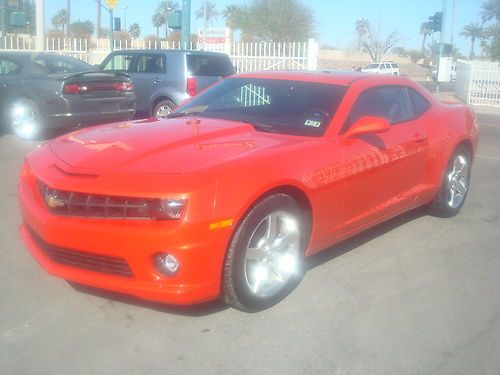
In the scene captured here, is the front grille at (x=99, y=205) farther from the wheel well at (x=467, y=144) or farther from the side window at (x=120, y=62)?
the side window at (x=120, y=62)

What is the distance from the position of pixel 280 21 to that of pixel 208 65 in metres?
32.6

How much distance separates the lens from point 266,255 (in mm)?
3564

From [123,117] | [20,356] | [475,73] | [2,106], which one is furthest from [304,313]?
[475,73]

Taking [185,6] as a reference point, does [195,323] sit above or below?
below


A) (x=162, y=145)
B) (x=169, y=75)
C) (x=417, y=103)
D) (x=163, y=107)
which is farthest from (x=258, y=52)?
(x=162, y=145)

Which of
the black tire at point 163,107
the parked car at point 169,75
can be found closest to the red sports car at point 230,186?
the parked car at point 169,75

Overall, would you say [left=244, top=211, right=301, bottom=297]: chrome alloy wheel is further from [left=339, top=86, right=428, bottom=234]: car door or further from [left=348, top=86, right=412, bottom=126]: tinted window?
[left=348, top=86, right=412, bottom=126]: tinted window

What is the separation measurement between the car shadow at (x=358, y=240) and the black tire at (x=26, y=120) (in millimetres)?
6232

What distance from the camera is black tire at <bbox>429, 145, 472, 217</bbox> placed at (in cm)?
550

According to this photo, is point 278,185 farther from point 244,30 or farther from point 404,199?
point 244,30

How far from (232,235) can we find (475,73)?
21.0 m

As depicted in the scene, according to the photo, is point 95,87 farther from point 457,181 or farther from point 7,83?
point 457,181

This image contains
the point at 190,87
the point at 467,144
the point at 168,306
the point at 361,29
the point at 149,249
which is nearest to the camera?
the point at 149,249

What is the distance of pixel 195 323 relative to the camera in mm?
3348
